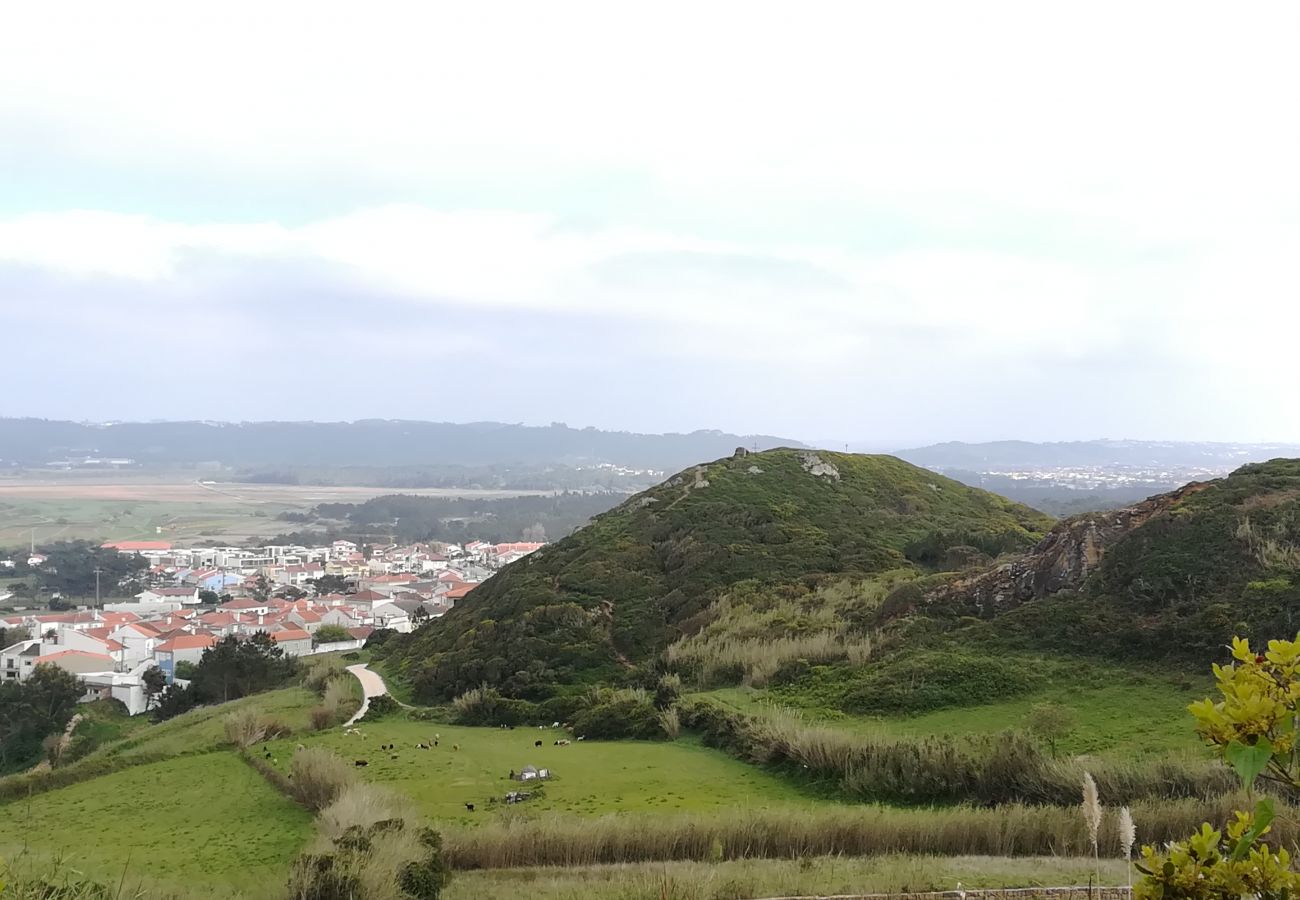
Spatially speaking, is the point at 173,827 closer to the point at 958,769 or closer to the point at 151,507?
the point at 958,769

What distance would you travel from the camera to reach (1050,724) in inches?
347

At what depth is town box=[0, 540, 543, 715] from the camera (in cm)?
4350

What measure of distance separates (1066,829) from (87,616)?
6516 cm

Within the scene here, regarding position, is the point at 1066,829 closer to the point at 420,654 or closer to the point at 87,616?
the point at 420,654

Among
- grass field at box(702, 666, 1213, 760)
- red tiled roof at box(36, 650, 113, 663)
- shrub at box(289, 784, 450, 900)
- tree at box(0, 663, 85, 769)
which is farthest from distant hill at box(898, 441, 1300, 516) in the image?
red tiled roof at box(36, 650, 113, 663)

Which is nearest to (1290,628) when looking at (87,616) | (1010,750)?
(1010,750)

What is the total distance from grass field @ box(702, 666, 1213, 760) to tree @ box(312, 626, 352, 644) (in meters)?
41.2

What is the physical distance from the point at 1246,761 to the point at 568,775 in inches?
387

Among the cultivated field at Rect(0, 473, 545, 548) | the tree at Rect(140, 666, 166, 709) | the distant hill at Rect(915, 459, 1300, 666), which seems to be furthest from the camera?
the cultivated field at Rect(0, 473, 545, 548)

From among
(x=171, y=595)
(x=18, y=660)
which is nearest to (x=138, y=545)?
(x=171, y=595)

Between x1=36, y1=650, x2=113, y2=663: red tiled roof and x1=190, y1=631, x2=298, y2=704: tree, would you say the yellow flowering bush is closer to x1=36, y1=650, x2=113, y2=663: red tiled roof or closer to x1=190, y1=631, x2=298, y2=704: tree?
x1=190, y1=631, x2=298, y2=704: tree

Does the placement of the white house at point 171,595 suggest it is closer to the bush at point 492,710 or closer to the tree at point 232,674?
the tree at point 232,674

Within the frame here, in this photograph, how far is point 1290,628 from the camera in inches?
393

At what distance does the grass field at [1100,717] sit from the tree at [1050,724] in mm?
106
